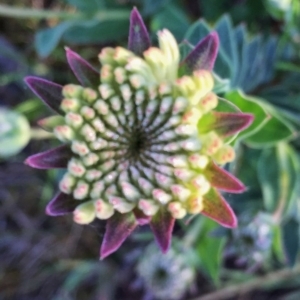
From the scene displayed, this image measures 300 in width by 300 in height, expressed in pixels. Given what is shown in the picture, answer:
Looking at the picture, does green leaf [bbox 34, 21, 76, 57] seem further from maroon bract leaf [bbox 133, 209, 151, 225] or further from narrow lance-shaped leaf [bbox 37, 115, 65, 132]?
maroon bract leaf [bbox 133, 209, 151, 225]

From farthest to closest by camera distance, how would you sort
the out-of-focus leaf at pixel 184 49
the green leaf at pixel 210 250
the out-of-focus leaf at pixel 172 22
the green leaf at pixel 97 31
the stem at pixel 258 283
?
the stem at pixel 258 283 → the green leaf at pixel 97 31 → the out-of-focus leaf at pixel 172 22 → the green leaf at pixel 210 250 → the out-of-focus leaf at pixel 184 49

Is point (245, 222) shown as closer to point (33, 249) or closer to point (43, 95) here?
point (43, 95)

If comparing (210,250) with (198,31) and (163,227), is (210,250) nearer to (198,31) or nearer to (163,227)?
(198,31)

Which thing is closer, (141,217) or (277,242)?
(141,217)

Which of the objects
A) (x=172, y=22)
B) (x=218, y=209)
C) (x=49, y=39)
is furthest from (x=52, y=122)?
(x=172, y=22)

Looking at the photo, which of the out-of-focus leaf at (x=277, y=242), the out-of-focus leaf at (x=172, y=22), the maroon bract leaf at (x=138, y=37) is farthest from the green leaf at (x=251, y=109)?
the out-of-focus leaf at (x=172, y=22)

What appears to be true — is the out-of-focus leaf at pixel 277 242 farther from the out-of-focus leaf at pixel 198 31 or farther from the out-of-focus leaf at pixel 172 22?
the out-of-focus leaf at pixel 172 22
